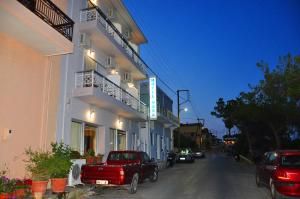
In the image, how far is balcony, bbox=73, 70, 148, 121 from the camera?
55.4 ft

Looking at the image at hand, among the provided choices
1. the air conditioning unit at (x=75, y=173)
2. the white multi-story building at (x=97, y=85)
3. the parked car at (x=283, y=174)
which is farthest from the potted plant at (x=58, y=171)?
the parked car at (x=283, y=174)

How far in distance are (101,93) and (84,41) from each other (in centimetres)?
325

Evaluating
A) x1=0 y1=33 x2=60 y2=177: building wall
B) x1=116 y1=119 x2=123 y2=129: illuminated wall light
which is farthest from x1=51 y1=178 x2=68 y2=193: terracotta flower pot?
x1=116 y1=119 x2=123 y2=129: illuminated wall light

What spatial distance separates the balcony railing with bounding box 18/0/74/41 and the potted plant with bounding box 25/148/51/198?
16.5 ft

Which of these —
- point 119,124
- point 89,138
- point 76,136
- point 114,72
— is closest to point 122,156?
point 76,136

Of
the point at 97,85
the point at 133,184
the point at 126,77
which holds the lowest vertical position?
the point at 133,184

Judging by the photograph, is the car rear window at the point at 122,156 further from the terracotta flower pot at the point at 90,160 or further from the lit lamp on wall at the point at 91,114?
the lit lamp on wall at the point at 91,114

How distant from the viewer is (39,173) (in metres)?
11.6

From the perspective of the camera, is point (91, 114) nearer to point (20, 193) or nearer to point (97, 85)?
point (97, 85)

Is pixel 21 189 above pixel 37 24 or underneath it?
underneath

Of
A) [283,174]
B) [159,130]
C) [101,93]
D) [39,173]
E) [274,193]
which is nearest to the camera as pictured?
[283,174]

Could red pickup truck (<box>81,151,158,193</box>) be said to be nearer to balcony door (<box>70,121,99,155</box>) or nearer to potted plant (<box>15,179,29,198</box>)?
balcony door (<box>70,121,99,155</box>)

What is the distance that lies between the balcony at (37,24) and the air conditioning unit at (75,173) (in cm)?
487

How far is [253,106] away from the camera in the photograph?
32.7 meters
